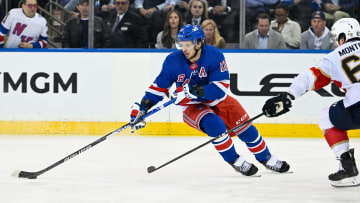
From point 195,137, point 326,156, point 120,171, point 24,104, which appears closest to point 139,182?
point 120,171

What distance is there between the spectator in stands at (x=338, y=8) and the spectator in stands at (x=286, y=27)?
306 mm

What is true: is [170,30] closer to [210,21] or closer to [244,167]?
[210,21]

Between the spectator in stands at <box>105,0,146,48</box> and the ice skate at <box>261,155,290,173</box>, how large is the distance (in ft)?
8.83

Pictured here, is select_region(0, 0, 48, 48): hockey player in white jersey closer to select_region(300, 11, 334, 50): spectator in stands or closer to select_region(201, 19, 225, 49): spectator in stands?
select_region(201, 19, 225, 49): spectator in stands

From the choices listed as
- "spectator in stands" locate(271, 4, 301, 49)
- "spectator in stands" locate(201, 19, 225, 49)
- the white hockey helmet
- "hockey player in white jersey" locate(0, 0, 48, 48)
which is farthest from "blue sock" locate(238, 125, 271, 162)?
"hockey player in white jersey" locate(0, 0, 48, 48)

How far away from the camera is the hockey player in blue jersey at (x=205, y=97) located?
13.6 feet

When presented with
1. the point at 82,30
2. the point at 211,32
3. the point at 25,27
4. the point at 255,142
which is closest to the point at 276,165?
the point at 255,142

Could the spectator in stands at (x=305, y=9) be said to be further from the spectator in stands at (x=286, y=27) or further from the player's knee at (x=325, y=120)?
the player's knee at (x=325, y=120)

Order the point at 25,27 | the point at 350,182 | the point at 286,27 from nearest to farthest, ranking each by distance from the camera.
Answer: the point at 350,182, the point at 286,27, the point at 25,27

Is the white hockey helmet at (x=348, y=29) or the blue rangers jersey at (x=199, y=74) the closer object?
the white hockey helmet at (x=348, y=29)

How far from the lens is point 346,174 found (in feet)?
12.3

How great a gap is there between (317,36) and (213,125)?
111 inches

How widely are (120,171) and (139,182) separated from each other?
0.47 metres

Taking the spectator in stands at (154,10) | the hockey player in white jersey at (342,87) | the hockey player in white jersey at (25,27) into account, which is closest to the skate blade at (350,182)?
the hockey player in white jersey at (342,87)
